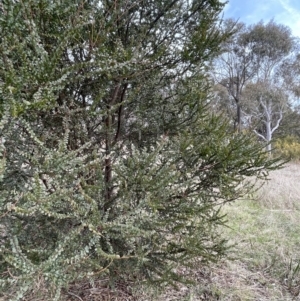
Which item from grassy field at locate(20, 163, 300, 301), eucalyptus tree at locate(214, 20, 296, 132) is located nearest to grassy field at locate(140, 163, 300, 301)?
grassy field at locate(20, 163, 300, 301)

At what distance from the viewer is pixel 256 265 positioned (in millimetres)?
2648

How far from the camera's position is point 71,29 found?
114 centimetres

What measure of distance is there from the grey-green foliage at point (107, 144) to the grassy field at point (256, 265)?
1.51ft

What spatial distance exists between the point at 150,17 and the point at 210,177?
1279 mm

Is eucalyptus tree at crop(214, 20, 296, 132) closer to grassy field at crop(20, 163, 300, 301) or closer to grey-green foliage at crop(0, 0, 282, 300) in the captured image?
grassy field at crop(20, 163, 300, 301)

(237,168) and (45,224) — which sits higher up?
(45,224)

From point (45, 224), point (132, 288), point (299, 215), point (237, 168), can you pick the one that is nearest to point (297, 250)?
point (299, 215)

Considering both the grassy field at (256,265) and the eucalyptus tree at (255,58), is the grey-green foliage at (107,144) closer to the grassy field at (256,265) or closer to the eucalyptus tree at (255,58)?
the grassy field at (256,265)

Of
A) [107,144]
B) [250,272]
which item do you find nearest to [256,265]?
[250,272]

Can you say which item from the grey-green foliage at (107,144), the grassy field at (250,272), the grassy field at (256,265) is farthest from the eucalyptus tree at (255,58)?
the grey-green foliage at (107,144)

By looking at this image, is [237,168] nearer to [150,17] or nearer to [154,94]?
[154,94]

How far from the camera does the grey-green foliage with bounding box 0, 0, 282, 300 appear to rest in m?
1.18

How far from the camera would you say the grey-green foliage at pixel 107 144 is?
3.86 feet

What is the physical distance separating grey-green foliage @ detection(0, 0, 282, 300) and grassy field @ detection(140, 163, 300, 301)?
46 centimetres
